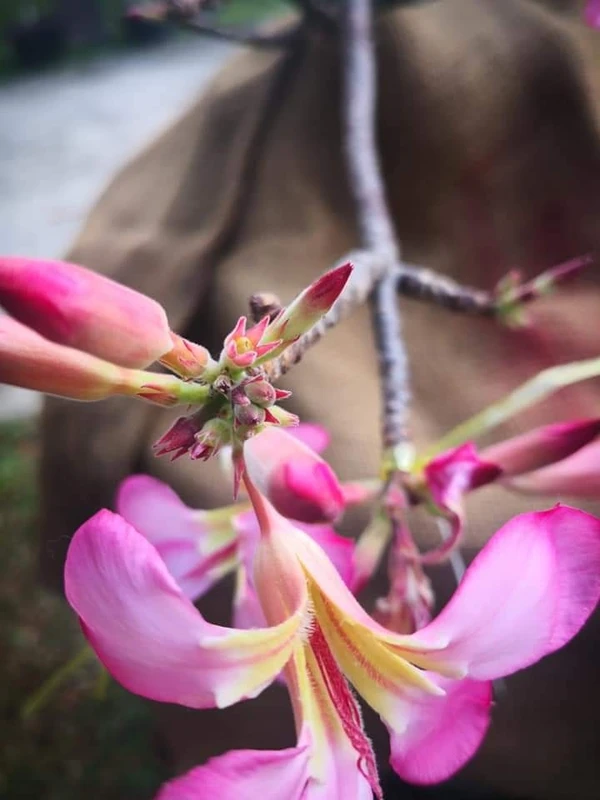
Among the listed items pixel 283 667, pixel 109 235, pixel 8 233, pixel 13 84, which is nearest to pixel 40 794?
pixel 109 235

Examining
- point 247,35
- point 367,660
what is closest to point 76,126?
point 247,35

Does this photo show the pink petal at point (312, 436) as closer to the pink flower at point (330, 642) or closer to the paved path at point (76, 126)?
the pink flower at point (330, 642)

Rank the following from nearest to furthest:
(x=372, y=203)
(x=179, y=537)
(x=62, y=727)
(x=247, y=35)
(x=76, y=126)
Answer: (x=179, y=537) < (x=372, y=203) < (x=247, y=35) < (x=62, y=727) < (x=76, y=126)

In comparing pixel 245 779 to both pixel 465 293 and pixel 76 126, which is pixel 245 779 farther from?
pixel 76 126

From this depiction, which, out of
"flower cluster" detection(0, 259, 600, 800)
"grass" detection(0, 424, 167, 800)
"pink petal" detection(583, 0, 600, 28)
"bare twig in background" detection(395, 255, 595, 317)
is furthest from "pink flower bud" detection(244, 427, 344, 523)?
"grass" detection(0, 424, 167, 800)

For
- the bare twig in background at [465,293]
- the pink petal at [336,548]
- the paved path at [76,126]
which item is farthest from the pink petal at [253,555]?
the paved path at [76,126]

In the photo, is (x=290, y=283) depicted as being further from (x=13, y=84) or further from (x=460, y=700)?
(x=13, y=84)
